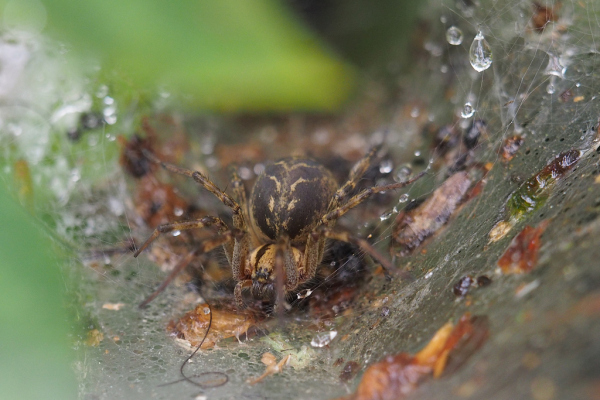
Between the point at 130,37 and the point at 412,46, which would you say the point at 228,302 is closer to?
the point at 130,37

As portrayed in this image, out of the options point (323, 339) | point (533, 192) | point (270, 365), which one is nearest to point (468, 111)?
point (533, 192)

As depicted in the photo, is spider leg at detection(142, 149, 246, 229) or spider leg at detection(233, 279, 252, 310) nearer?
spider leg at detection(233, 279, 252, 310)

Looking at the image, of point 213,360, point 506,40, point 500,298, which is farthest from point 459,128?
point 213,360

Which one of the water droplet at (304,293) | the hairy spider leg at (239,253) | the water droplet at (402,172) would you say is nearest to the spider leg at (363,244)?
the water droplet at (304,293)

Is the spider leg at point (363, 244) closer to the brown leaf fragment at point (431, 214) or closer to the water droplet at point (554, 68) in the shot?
the brown leaf fragment at point (431, 214)

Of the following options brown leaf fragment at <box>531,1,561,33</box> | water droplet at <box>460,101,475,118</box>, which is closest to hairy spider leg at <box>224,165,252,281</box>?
water droplet at <box>460,101,475,118</box>

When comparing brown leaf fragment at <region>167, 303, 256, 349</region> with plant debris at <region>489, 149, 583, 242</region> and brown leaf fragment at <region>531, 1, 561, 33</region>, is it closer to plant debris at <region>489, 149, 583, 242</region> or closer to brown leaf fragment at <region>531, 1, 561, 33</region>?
plant debris at <region>489, 149, 583, 242</region>
